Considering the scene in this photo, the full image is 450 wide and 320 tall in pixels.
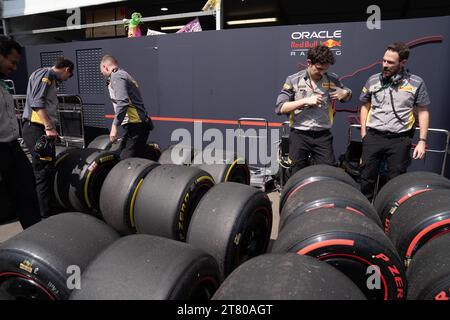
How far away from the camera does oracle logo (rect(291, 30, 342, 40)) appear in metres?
5.14

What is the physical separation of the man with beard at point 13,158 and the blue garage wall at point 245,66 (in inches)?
151

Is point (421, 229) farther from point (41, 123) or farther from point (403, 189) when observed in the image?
point (41, 123)

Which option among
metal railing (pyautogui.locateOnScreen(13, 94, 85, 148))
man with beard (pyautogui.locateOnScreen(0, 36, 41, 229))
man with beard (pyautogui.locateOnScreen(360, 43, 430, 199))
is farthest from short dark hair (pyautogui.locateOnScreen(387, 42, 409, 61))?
metal railing (pyautogui.locateOnScreen(13, 94, 85, 148))

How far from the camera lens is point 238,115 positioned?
6188 millimetres

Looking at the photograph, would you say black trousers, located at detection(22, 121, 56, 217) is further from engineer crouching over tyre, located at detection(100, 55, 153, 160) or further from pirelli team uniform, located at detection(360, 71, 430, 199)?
pirelli team uniform, located at detection(360, 71, 430, 199)

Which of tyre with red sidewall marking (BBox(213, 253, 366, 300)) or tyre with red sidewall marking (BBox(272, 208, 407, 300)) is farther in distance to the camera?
tyre with red sidewall marking (BBox(272, 208, 407, 300))

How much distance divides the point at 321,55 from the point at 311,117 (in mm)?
598

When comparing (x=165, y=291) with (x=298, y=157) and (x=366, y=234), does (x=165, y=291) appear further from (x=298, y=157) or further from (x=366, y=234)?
(x=298, y=157)

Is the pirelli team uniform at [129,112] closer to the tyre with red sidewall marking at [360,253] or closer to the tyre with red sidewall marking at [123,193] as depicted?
the tyre with red sidewall marking at [123,193]

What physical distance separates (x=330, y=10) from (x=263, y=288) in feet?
37.6

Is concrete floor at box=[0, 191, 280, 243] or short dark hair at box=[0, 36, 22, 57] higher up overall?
short dark hair at box=[0, 36, 22, 57]

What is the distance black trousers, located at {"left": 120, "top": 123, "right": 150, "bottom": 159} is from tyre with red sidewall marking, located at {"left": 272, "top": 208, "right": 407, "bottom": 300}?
110 inches

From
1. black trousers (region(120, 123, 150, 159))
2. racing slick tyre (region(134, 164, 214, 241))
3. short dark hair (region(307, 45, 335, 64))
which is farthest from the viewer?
black trousers (region(120, 123, 150, 159))
